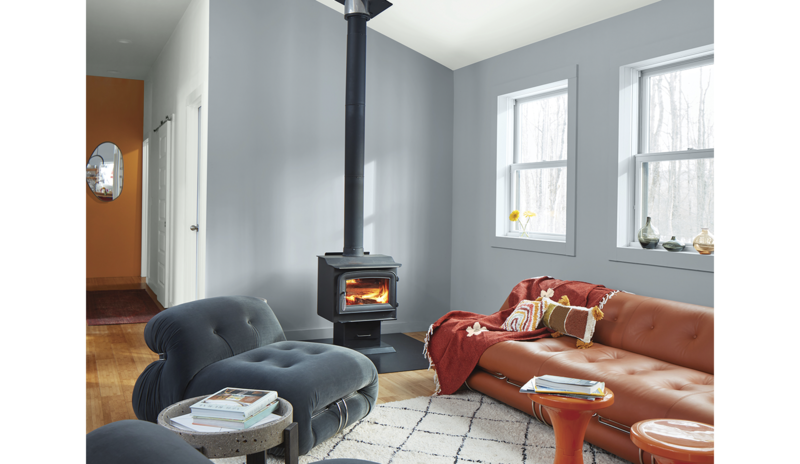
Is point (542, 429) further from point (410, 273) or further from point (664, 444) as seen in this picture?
point (410, 273)

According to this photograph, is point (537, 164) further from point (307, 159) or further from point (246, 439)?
point (246, 439)

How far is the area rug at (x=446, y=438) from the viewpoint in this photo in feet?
8.13

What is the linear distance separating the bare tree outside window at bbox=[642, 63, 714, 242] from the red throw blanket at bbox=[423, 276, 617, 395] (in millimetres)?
717

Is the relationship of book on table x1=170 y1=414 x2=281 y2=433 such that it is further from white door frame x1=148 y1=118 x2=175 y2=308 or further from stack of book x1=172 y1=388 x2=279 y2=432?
white door frame x1=148 y1=118 x2=175 y2=308

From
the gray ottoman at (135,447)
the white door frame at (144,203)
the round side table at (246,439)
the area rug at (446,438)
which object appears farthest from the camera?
the white door frame at (144,203)

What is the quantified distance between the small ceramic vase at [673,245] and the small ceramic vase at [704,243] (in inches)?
6.2

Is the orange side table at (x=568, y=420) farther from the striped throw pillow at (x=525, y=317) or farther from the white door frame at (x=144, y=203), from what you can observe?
the white door frame at (x=144, y=203)

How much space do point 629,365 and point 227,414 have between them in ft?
Answer: 6.71

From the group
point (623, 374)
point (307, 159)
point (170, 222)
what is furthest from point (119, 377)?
point (623, 374)

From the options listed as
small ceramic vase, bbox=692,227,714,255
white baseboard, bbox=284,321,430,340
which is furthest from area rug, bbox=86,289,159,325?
small ceramic vase, bbox=692,227,714,255

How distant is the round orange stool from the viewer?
1653 mm

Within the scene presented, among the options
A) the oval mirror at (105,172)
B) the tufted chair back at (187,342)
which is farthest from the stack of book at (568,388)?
the oval mirror at (105,172)
